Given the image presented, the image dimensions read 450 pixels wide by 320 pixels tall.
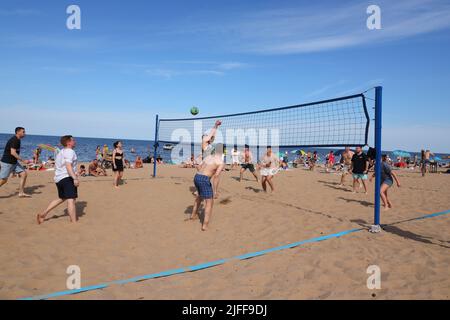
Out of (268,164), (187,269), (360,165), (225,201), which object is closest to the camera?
(187,269)

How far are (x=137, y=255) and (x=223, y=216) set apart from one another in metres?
2.48

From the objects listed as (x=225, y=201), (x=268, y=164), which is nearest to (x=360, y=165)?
(x=268, y=164)

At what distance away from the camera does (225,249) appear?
4.54m

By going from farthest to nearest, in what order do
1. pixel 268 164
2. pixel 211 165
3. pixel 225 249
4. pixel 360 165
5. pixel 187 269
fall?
pixel 360 165 < pixel 268 164 < pixel 211 165 < pixel 225 249 < pixel 187 269

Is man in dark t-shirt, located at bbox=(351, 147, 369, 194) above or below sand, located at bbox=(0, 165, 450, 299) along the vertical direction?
above

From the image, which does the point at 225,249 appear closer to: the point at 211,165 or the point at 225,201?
the point at 211,165

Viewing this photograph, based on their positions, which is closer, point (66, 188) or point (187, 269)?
point (187, 269)

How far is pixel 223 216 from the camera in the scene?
6414 millimetres

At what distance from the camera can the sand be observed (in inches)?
124

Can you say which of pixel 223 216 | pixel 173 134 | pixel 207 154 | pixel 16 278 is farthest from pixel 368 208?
pixel 173 134

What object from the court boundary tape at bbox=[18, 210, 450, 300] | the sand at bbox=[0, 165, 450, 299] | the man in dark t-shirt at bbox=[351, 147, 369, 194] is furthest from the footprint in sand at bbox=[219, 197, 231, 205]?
the man in dark t-shirt at bbox=[351, 147, 369, 194]

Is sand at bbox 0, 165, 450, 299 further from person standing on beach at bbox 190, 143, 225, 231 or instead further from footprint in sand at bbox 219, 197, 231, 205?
person standing on beach at bbox 190, 143, 225, 231

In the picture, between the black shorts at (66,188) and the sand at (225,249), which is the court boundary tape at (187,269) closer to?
the sand at (225,249)
